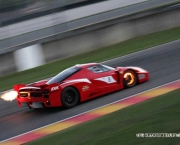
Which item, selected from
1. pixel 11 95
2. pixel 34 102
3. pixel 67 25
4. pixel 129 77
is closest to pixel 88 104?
pixel 34 102

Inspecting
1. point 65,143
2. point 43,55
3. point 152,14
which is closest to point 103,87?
point 65,143

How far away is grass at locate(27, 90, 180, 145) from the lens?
800 cm

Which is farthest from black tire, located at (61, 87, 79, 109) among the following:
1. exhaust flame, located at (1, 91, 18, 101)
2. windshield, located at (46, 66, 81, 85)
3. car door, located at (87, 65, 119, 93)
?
exhaust flame, located at (1, 91, 18, 101)

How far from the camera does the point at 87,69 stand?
44.4 ft

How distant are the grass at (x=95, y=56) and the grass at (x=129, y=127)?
7.55 m

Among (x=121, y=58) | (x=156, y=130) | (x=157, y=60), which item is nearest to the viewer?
(x=156, y=130)

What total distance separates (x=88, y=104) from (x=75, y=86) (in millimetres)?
678

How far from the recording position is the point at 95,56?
2066 centimetres

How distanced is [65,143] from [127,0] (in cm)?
1584

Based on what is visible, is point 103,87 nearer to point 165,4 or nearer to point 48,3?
point 48,3

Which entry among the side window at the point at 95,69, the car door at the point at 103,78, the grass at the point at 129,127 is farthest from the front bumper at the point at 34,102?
the grass at the point at 129,127

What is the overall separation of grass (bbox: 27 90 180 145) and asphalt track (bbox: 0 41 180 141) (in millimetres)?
1954

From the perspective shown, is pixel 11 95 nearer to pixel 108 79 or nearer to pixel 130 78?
pixel 108 79

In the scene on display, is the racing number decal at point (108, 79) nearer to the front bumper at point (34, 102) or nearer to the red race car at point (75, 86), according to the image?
the red race car at point (75, 86)
